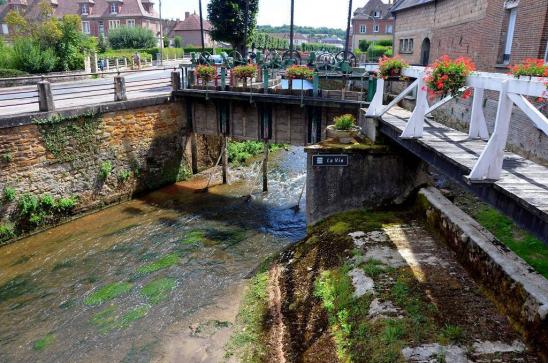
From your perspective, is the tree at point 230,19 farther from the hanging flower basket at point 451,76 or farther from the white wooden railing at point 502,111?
the white wooden railing at point 502,111

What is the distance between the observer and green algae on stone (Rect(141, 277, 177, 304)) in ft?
29.9

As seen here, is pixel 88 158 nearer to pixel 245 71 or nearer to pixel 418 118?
pixel 245 71

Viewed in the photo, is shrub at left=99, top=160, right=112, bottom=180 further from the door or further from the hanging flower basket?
the door

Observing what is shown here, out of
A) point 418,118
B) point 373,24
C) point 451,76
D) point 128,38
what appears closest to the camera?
point 451,76

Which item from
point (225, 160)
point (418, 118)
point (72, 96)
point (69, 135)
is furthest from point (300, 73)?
point (72, 96)

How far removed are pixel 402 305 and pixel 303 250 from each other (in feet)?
11.3

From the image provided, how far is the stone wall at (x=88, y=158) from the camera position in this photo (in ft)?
39.5

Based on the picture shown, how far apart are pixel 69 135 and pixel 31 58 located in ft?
57.9

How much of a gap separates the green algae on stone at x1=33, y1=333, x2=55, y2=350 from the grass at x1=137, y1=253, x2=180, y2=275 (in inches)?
97.1

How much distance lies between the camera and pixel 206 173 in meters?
18.1

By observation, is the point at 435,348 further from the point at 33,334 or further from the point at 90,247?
the point at 90,247

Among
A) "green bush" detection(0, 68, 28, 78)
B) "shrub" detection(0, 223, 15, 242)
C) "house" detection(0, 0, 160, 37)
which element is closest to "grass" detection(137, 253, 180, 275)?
"shrub" detection(0, 223, 15, 242)

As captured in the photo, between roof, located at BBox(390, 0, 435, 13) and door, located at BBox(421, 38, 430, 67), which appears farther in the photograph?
door, located at BBox(421, 38, 430, 67)

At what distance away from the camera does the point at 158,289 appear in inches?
372
